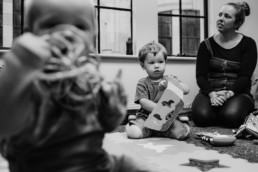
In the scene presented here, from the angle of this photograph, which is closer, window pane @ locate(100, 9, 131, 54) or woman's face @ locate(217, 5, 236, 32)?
woman's face @ locate(217, 5, 236, 32)

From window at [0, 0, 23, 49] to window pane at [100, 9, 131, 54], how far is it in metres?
0.59

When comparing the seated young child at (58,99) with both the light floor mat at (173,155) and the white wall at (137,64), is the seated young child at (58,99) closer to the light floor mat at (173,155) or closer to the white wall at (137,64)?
the light floor mat at (173,155)

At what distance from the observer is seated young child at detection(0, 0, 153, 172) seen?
35 centimetres

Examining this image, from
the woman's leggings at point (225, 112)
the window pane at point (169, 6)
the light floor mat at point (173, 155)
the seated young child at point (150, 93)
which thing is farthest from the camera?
Answer: the window pane at point (169, 6)

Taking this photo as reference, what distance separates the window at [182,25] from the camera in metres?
2.68

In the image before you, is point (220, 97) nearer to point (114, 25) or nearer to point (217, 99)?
point (217, 99)

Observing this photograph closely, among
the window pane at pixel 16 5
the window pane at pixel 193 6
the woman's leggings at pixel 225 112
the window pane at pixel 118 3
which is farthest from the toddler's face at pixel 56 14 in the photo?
the window pane at pixel 193 6

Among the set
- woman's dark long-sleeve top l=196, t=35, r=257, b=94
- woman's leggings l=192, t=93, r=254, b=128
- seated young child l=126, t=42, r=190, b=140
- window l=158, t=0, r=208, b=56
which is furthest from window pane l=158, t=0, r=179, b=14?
seated young child l=126, t=42, r=190, b=140

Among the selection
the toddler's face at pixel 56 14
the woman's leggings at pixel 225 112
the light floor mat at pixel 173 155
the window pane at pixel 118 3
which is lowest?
the light floor mat at pixel 173 155

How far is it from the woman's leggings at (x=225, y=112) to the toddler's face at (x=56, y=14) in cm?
156

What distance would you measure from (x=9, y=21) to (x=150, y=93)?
1.28m

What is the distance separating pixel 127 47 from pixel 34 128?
7.18 feet

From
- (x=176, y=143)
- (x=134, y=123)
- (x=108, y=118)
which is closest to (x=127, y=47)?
(x=134, y=123)

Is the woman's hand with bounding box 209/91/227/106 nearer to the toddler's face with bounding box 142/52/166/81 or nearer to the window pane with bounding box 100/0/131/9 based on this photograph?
the toddler's face with bounding box 142/52/166/81
